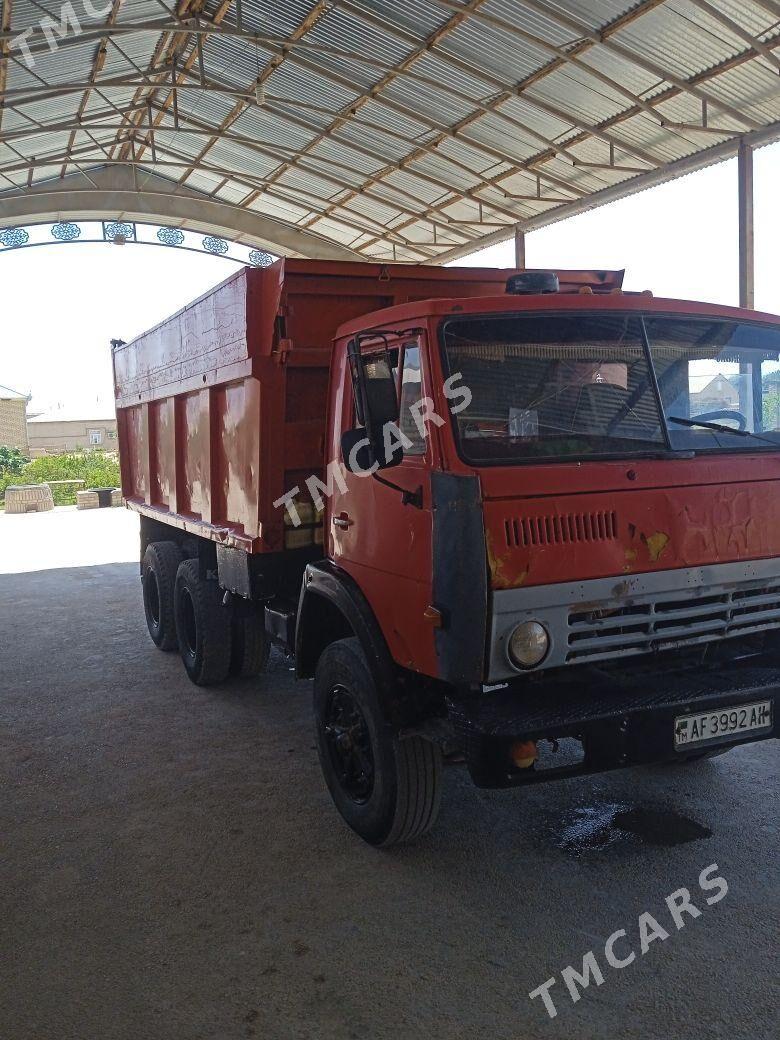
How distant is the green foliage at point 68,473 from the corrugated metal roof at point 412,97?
992cm

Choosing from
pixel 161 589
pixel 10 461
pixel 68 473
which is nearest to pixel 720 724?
pixel 161 589

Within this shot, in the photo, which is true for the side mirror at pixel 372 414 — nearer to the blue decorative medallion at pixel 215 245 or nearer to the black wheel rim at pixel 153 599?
the black wheel rim at pixel 153 599

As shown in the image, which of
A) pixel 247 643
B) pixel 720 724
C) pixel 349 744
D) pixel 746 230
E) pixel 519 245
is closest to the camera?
pixel 720 724

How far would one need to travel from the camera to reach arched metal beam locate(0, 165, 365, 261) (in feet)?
67.5

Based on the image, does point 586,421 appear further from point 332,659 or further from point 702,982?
point 702,982

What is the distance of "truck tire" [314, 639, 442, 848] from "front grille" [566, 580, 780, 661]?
881 mm

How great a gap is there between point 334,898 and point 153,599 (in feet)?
16.1

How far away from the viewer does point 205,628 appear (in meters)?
6.40

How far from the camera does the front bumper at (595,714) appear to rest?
10.3 feet

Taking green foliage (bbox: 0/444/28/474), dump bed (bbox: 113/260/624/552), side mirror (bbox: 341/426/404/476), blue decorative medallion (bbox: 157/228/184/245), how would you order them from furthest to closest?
green foliage (bbox: 0/444/28/474) → blue decorative medallion (bbox: 157/228/184/245) → dump bed (bbox: 113/260/624/552) → side mirror (bbox: 341/426/404/476)

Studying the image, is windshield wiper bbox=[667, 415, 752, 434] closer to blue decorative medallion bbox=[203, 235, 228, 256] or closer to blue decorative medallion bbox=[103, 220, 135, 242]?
blue decorative medallion bbox=[103, 220, 135, 242]

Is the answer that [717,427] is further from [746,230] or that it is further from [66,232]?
[66,232]

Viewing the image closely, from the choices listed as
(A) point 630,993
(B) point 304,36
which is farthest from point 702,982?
(B) point 304,36

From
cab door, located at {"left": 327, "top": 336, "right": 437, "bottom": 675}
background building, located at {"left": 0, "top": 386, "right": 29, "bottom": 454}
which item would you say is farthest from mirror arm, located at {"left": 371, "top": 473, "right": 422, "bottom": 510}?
background building, located at {"left": 0, "top": 386, "right": 29, "bottom": 454}
